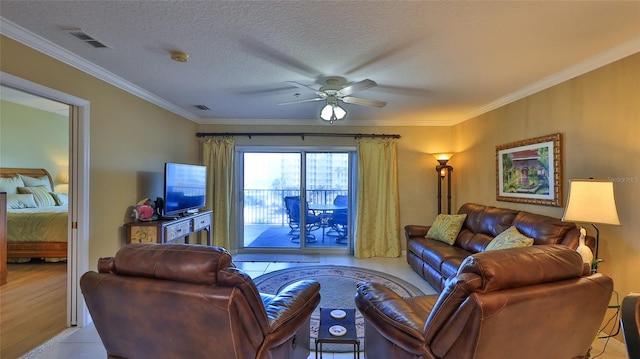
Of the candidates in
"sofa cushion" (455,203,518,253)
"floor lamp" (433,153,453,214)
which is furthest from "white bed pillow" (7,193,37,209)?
"floor lamp" (433,153,453,214)

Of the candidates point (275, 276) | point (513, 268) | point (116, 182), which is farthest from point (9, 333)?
point (513, 268)

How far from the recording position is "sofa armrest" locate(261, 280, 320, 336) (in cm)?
144

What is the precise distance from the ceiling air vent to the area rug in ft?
9.39

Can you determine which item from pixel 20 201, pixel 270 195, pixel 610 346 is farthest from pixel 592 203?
pixel 20 201

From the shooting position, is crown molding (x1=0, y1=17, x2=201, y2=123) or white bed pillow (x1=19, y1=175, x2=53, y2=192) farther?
white bed pillow (x1=19, y1=175, x2=53, y2=192)

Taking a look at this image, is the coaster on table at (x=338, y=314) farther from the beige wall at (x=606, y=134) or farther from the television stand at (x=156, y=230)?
the beige wall at (x=606, y=134)

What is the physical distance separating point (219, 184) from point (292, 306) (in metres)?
3.63

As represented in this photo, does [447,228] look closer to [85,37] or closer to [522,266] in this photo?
[522,266]

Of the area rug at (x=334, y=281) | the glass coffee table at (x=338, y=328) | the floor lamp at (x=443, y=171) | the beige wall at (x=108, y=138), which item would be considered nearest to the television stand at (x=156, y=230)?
the beige wall at (x=108, y=138)

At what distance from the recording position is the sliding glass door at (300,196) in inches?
197

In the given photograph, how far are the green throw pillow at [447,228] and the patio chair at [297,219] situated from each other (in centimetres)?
203

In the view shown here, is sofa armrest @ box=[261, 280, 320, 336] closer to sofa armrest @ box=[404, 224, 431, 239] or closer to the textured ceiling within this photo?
the textured ceiling

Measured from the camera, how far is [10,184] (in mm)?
4613

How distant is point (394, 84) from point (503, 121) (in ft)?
5.70
